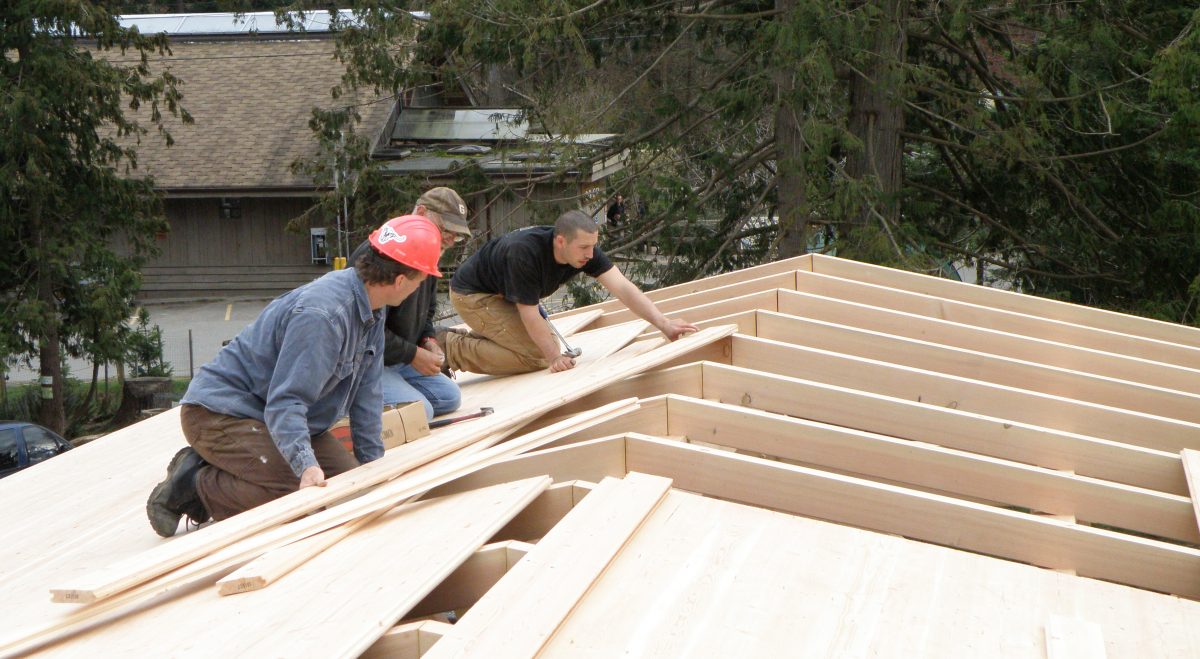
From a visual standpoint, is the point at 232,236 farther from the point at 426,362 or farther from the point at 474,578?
the point at 474,578

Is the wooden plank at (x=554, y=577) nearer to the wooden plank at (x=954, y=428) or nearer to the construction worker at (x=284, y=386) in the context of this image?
the construction worker at (x=284, y=386)

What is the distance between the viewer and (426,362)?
511 cm

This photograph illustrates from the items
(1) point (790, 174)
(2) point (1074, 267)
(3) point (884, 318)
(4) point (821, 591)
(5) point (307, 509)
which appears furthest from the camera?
(2) point (1074, 267)

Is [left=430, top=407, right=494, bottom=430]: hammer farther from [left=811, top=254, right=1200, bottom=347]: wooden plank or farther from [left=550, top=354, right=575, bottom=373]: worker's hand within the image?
[left=811, top=254, right=1200, bottom=347]: wooden plank

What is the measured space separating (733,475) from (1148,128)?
9.52 metres

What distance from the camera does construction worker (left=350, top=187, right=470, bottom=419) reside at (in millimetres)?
5000

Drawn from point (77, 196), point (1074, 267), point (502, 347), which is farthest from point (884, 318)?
point (77, 196)

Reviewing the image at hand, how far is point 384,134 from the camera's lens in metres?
23.9

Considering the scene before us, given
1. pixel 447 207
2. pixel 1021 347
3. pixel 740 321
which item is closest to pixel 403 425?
pixel 447 207

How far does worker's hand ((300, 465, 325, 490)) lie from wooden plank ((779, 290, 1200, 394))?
129 inches

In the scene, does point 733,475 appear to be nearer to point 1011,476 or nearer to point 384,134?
point 1011,476

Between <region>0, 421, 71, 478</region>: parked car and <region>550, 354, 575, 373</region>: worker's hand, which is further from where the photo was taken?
<region>0, 421, 71, 478</region>: parked car

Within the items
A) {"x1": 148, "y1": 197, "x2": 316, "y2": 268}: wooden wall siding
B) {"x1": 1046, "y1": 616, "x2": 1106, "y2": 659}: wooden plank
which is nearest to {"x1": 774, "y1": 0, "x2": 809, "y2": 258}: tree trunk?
{"x1": 1046, "y1": 616, "x2": 1106, "y2": 659}: wooden plank

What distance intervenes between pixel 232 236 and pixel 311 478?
24188 millimetres
